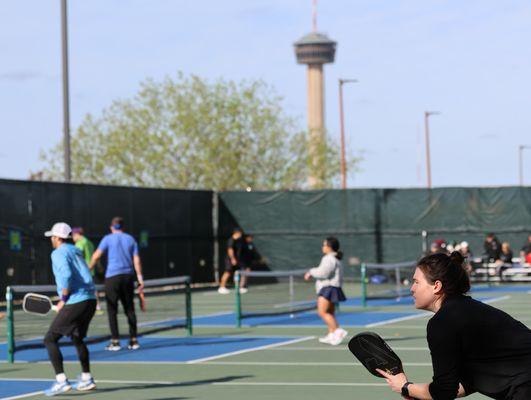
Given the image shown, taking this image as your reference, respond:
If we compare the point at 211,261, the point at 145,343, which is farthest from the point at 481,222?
the point at 145,343

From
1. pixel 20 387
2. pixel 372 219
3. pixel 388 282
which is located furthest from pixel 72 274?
pixel 372 219

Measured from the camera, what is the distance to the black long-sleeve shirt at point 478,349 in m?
5.86

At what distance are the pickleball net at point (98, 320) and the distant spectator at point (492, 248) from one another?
10478 mm

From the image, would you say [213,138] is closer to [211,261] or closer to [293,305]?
[211,261]

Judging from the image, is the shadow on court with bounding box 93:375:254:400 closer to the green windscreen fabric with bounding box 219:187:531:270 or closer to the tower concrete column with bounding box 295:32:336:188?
the green windscreen fabric with bounding box 219:187:531:270

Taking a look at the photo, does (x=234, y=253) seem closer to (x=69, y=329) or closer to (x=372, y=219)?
(x=372, y=219)

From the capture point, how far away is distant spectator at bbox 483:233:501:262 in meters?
36.4

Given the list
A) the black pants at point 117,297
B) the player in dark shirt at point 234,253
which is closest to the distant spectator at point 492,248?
the player in dark shirt at point 234,253

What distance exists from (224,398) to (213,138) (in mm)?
45119

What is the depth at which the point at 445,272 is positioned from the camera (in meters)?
5.96

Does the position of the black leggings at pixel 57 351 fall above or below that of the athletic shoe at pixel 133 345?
above

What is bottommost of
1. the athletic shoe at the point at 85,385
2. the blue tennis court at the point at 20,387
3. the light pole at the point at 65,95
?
the blue tennis court at the point at 20,387

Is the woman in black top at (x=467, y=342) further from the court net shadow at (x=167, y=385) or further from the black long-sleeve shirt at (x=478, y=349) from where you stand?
the court net shadow at (x=167, y=385)

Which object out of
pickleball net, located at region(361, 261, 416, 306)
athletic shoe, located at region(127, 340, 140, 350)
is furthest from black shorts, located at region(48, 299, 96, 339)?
pickleball net, located at region(361, 261, 416, 306)
